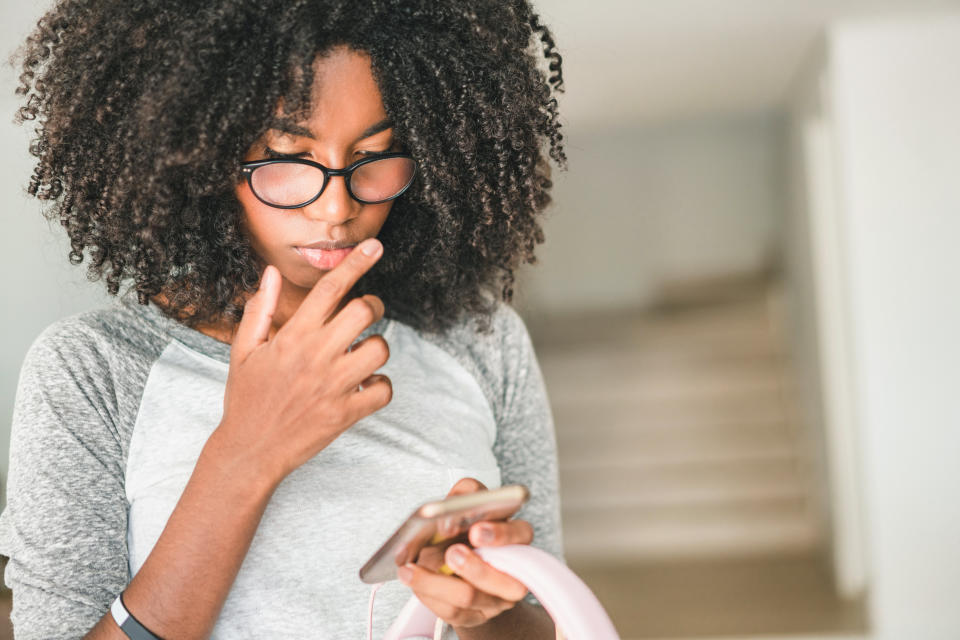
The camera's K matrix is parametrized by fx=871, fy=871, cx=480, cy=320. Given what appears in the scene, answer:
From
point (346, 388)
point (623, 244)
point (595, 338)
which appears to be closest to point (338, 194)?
point (346, 388)

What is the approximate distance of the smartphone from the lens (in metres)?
0.60

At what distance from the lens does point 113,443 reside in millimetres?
816

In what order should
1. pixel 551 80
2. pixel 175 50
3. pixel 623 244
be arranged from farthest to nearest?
pixel 623 244 < pixel 551 80 < pixel 175 50

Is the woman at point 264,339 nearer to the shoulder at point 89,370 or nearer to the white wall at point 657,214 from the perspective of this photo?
the shoulder at point 89,370

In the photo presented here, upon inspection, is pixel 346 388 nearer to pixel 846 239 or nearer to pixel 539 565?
pixel 539 565

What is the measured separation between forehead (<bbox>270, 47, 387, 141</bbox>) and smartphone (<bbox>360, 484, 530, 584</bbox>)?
1.25 feet

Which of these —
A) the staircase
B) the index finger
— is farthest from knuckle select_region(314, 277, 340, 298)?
the staircase

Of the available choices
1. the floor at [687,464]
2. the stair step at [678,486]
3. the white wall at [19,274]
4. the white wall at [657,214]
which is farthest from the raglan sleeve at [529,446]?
the white wall at [657,214]

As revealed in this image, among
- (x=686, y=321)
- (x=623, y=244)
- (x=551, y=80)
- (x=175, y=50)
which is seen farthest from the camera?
(x=623, y=244)

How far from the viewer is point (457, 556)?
25.7 inches

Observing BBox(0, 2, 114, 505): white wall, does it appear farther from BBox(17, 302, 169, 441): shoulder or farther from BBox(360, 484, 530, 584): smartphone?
BBox(360, 484, 530, 584): smartphone

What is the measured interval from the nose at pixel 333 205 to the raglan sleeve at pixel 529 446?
312mm

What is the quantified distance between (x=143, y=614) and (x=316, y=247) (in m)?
0.36

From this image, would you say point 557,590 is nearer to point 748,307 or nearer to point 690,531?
point 690,531
